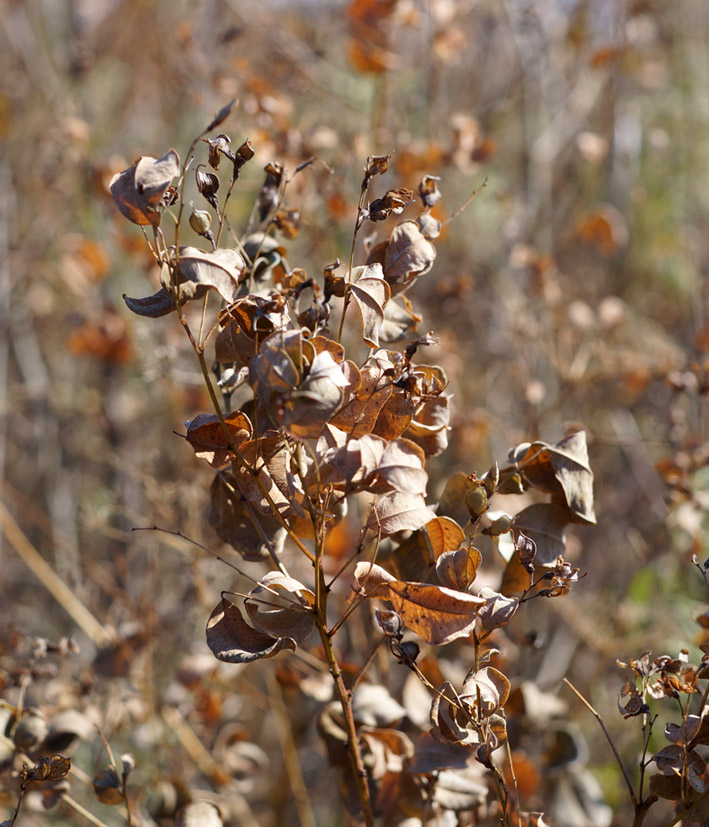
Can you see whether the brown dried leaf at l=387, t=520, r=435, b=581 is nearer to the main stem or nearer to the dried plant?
the dried plant

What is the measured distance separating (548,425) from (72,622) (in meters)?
1.72

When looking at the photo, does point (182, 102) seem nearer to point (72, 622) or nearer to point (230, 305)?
point (72, 622)

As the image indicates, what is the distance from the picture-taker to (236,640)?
A: 30.8 inches

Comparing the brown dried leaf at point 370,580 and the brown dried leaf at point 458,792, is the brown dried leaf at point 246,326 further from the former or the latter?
the brown dried leaf at point 458,792

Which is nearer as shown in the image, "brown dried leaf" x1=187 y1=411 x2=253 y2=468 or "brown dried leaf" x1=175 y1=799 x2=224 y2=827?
"brown dried leaf" x1=187 y1=411 x2=253 y2=468

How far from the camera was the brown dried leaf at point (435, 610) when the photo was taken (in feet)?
2.43

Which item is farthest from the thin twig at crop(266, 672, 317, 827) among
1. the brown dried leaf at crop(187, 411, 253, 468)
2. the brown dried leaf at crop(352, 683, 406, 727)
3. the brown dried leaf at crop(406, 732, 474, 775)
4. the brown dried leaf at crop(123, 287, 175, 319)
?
the brown dried leaf at crop(123, 287, 175, 319)

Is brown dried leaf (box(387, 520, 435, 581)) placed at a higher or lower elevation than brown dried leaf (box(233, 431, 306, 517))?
lower

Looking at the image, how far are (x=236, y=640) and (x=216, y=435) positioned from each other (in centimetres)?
22

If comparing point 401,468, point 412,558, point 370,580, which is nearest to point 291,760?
point 412,558

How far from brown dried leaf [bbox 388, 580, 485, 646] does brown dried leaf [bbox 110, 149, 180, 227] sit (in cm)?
45

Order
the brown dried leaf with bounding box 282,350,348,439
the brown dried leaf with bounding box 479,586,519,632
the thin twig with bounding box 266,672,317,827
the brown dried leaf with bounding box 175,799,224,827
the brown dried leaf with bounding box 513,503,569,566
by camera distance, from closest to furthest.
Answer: the brown dried leaf with bounding box 282,350,348,439 → the brown dried leaf with bounding box 479,586,519,632 → the brown dried leaf with bounding box 513,503,569,566 → the brown dried leaf with bounding box 175,799,224,827 → the thin twig with bounding box 266,672,317,827

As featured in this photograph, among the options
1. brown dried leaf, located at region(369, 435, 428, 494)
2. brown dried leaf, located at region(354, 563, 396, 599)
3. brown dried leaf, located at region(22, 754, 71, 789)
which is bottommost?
brown dried leaf, located at region(22, 754, 71, 789)

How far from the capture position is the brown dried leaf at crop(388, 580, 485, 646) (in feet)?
2.43
